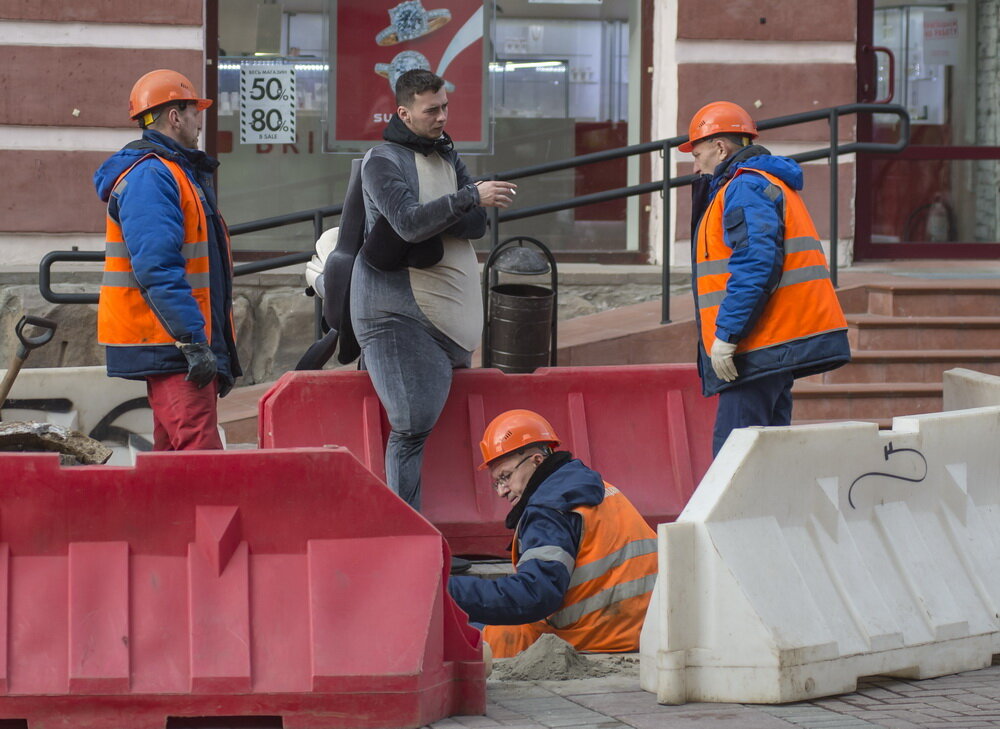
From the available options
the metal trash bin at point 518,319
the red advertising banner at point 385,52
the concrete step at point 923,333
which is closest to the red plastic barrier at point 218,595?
the metal trash bin at point 518,319

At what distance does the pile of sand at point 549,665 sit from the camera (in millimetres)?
5363

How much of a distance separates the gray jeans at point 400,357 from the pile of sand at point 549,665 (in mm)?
1339

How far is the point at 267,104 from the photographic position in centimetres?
1149

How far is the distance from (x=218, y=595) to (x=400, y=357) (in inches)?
80.3

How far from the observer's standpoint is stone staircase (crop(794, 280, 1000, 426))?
29.8 feet

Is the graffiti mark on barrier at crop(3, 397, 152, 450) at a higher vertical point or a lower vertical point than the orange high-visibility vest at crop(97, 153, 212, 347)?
lower

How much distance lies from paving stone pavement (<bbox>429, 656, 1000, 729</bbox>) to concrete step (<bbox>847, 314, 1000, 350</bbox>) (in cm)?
445

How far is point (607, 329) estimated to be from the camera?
9.65m

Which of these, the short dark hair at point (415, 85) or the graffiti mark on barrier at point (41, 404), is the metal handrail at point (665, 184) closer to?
the graffiti mark on barrier at point (41, 404)

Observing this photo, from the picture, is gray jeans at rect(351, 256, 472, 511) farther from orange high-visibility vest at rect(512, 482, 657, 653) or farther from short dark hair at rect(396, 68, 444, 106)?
orange high-visibility vest at rect(512, 482, 657, 653)

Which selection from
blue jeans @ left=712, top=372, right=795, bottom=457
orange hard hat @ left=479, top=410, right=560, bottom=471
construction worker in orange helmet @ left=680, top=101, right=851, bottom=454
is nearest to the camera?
orange hard hat @ left=479, top=410, right=560, bottom=471

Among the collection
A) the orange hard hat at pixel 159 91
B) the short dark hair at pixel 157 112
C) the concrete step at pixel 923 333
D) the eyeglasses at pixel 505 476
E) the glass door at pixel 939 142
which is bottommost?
the eyeglasses at pixel 505 476

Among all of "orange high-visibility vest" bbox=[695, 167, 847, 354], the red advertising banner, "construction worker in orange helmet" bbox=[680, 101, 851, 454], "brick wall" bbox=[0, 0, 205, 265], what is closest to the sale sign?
the red advertising banner

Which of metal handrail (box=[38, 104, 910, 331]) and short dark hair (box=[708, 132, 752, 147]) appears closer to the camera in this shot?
short dark hair (box=[708, 132, 752, 147])
